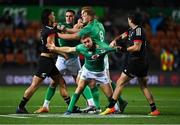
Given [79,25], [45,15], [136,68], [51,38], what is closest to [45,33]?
[51,38]

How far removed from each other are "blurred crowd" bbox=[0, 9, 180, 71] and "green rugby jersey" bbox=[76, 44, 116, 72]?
14.4 m

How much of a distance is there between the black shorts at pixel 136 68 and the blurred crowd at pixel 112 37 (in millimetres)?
13977

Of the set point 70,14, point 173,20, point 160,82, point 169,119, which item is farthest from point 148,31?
point 169,119

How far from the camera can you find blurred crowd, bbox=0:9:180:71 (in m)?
29.2

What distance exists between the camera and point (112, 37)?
98.9 feet

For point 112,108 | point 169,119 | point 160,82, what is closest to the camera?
point 169,119

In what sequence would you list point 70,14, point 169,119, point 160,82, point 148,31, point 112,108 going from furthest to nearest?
1. point 148,31
2. point 160,82
3. point 70,14
4. point 112,108
5. point 169,119

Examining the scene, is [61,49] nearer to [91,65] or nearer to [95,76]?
[91,65]

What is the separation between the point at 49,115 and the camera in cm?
1369

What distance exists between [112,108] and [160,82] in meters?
14.2

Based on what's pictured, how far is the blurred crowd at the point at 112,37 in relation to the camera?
2923cm

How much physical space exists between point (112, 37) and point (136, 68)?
632 inches

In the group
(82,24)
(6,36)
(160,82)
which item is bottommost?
(160,82)
